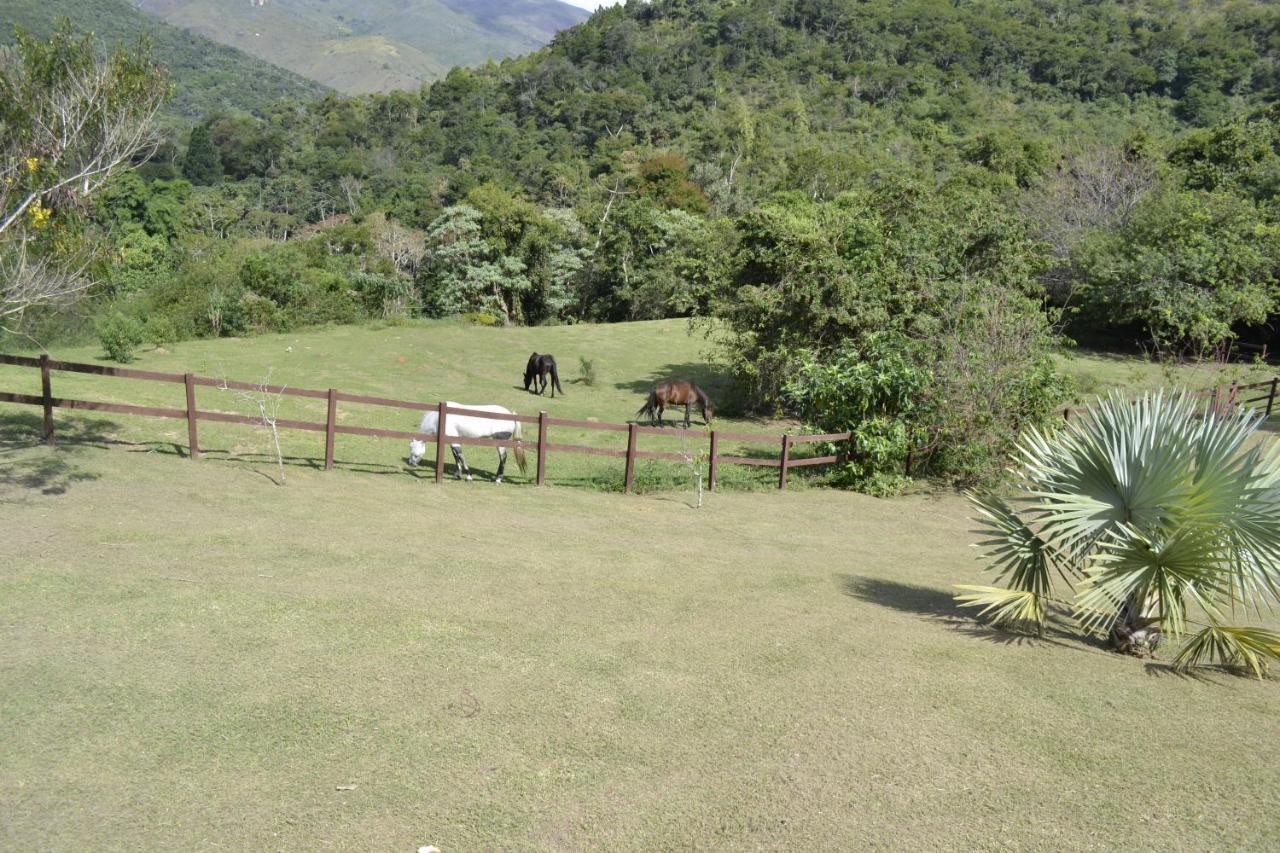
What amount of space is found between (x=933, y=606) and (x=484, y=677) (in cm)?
447

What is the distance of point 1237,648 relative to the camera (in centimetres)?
622

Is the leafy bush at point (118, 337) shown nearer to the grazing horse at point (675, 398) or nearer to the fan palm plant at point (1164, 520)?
the grazing horse at point (675, 398)

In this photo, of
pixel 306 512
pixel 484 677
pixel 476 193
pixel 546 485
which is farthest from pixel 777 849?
pixel 476 193

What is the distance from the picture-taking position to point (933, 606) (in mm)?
8211

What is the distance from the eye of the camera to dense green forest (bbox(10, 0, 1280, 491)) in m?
18.5

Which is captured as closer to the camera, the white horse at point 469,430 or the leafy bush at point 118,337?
the white horse at point 469,430

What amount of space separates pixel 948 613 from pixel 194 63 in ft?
663

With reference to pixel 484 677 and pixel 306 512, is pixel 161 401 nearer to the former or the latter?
pixel 306 512

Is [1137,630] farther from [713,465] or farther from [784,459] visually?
[784,459]

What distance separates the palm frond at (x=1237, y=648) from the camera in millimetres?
6168

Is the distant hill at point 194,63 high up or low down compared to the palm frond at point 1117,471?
up

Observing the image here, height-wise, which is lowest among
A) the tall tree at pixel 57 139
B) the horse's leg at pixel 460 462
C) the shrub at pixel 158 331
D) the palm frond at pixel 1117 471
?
the horse's leg at pixel 460 462

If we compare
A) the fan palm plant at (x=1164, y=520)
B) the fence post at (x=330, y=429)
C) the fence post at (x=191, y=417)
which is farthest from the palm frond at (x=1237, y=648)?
the fence post at (x=191, y=417)

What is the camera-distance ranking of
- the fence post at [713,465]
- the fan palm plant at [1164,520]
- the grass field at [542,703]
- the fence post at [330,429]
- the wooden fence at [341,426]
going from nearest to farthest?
1. the grass field at [542,703]
2. the fan palm plant at [1164,520]
3. the wooden fence at [341,426]
4. the fence post at [330,429]
5. the fence post at [713,465]
